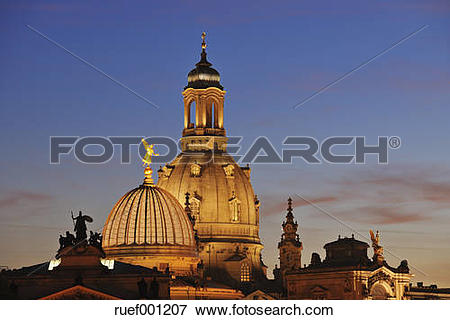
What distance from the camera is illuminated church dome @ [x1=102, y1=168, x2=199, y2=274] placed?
367ft

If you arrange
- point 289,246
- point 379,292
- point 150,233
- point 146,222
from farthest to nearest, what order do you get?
1. point 289,246
2. point 379,292
3. point 146,222
4. point 150,233

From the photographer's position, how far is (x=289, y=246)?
125875 mm

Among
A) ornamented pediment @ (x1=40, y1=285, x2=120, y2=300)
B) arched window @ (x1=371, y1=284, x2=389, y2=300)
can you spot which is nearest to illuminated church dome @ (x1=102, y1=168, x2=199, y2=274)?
arched window @ (x1=371, y1=284, x2=389, y2=300)

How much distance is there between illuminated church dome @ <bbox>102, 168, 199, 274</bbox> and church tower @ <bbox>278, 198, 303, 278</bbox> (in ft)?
46.0

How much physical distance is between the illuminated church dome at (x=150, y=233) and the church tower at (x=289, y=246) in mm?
14014

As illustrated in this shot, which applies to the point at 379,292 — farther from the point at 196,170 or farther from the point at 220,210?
the point at 196,170

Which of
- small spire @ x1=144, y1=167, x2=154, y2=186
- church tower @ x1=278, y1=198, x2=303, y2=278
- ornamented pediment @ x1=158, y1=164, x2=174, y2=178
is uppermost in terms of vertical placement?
ornamented pediment @ x1=158, y1=164, x2=174, y2=178

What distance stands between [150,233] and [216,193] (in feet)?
55.1

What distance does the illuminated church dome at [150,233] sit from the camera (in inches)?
4407

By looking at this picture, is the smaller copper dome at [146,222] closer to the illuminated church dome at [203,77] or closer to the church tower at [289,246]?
the church tower at [289,246]

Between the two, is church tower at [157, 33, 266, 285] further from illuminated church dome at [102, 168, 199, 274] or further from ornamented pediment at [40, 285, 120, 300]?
ornamented pediment at [40, 285, 120, 300]

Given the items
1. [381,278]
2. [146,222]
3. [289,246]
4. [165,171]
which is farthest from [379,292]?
[165,171]

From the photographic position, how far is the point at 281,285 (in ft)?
413
